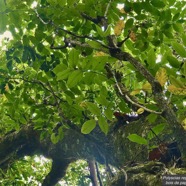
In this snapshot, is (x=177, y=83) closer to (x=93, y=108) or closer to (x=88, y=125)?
(x=93, y=108)

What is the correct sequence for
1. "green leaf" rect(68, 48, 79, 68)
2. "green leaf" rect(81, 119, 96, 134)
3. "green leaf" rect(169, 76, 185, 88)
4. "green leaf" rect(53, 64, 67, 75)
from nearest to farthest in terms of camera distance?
"green leaf" rect(169, 76, 185, 88) → "green leaf" rect(68, 48, 79, 68) → "green leaf" rect(53, 64, 67, 75) → "green leaf" rect(81, 119, 96, 134)

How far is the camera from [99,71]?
1.80 meters

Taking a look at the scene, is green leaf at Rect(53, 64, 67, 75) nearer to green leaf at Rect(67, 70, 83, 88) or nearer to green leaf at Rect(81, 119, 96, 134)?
green leaf at Rect(67, 70, 83, 88)

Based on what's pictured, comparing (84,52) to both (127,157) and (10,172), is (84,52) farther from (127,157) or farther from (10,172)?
(10,172)

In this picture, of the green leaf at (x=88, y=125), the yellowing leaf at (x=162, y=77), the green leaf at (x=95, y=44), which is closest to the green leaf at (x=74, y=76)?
the green leaf at (x=95, y=44)

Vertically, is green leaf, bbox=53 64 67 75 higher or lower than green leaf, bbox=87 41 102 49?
lower

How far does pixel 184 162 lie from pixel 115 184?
2.02 ft

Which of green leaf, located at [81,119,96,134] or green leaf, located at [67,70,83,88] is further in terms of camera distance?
green leaf, located at [81,119,96,134]

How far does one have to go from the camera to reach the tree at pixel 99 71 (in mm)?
1453

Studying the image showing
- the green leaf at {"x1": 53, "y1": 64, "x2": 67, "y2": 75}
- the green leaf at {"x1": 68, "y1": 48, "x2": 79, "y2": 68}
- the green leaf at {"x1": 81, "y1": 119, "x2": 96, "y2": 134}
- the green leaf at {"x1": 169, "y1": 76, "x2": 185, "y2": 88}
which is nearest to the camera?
the green leaf at {"x1": 169, "y1": 76, "x2": 185, "y2": 88}

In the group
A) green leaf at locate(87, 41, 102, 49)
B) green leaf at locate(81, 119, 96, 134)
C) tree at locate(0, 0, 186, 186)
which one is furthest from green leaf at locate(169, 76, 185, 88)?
green leaf at locate(81, 119, 96, 134)

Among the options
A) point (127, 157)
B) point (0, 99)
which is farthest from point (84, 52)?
point (0, 99)

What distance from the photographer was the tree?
4.77 ft

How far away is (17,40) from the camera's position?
2475 mm
